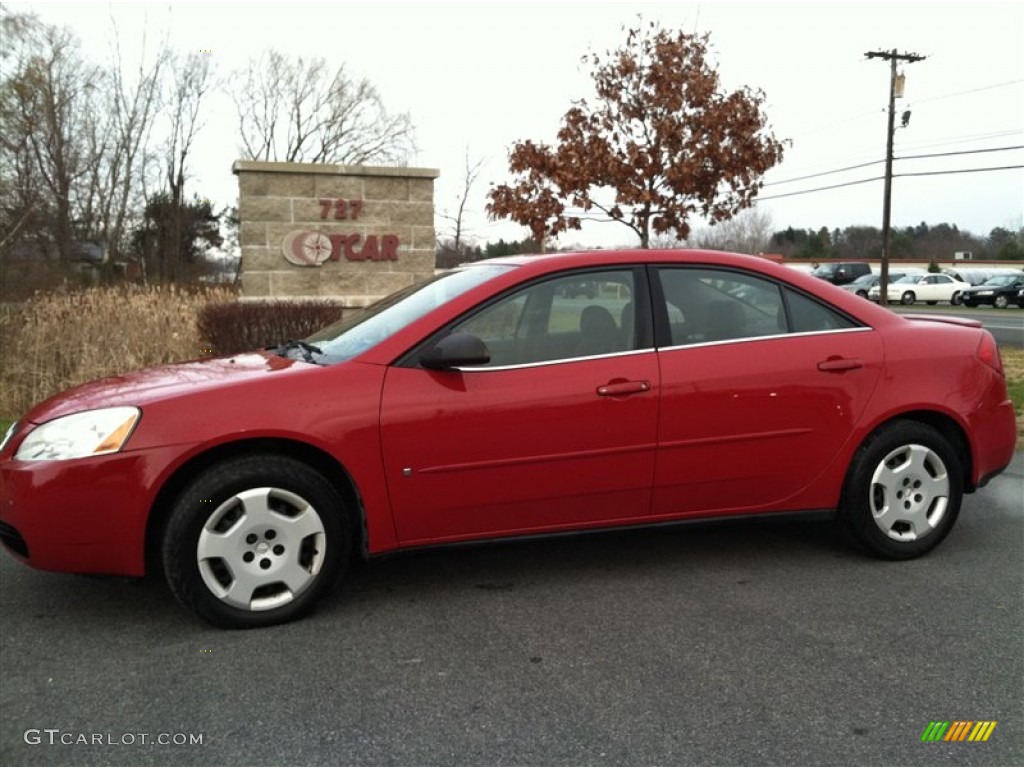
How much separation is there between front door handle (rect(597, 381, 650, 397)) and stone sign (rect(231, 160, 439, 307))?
332 inches

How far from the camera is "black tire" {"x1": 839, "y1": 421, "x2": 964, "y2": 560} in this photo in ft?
13.4

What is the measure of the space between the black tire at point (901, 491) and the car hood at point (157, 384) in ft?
8.76

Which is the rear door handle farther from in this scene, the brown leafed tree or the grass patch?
the brown leafed tree

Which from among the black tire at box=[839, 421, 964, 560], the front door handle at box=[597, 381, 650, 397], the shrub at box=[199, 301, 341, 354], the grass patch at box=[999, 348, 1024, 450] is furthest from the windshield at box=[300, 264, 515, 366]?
the shrub at box=[199, 301, 341, 354]

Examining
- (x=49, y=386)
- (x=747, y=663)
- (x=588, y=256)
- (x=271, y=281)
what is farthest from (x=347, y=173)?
(x=747, y=663)

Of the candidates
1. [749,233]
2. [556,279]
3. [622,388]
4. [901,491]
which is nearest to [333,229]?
[556,279]

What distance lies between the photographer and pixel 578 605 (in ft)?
11.8

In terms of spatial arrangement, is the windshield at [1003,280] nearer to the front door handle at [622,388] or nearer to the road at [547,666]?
the road at [547,666]

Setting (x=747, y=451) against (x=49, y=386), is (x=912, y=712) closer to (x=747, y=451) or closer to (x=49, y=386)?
(x=747, y=451)

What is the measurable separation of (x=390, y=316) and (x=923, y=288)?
139ft

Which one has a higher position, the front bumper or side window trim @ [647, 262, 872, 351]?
side window trim @ [647, 262, 872, 351]

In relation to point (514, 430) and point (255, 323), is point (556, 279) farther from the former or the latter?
point (255, 323)

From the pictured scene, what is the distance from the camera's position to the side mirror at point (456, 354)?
3.43 m

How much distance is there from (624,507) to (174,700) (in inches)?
77.7
